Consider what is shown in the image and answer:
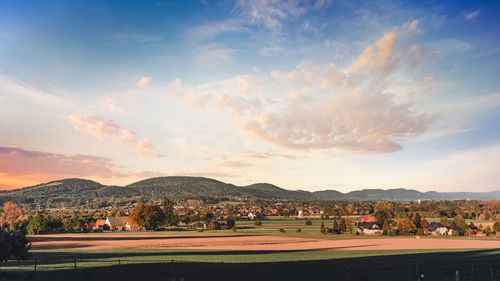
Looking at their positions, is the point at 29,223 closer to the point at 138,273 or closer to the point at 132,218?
the point at 132,218

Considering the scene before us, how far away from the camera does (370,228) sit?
121188 millimetres

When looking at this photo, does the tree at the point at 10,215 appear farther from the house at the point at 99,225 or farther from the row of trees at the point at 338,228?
the row of trees at the point at 338,228

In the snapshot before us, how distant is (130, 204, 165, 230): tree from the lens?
11381 cm

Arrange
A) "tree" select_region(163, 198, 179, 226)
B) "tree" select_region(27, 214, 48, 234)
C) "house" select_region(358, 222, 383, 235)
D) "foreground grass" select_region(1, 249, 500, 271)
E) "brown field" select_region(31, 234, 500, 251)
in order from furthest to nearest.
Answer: "tree" select_region(163, 198, 179, 226), "house" select_region(358, 222, 383, 235), "tree" select_region(27, 214, 48, 234), "brown field" select_region(31, 234, 500, 251), "foreground grass" select_region(1, 249, 500, 271)

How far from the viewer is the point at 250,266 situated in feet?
117

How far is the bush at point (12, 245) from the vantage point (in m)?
34.5

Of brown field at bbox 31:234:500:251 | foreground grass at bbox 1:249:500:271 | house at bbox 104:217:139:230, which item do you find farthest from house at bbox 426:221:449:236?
house at bbox 104:217:139:230

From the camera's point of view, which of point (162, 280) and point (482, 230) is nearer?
point (162, 280)

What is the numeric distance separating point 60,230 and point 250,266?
10134 centimetres

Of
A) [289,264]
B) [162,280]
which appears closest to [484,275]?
[289,264]

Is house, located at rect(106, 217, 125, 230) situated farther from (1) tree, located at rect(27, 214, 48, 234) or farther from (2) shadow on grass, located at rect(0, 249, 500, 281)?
(2) shadow on grass, located at rect(0, 249, 500, 281)

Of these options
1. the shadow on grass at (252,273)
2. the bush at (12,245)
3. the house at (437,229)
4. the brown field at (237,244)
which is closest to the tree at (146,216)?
the brown field at (237,244)

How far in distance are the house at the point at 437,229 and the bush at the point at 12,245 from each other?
118 m

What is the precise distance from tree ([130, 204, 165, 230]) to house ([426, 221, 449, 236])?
3492 inches
